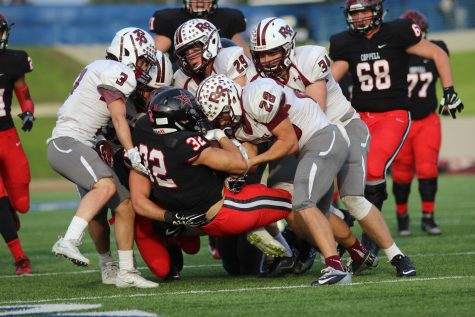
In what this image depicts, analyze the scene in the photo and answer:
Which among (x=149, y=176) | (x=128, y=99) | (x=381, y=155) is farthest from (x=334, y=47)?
(x=149, y=176)

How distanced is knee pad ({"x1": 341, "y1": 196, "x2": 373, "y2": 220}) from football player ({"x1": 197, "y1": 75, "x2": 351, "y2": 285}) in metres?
0.21

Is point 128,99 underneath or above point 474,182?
above

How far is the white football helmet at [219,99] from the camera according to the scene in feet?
20.3

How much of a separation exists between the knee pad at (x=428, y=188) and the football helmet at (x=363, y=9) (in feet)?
8.29

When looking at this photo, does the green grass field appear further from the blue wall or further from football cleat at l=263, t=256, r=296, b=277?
the blue wall

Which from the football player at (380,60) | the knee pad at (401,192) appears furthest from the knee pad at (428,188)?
the football player at (380,60)

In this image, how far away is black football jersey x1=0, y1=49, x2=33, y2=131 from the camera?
8.13m

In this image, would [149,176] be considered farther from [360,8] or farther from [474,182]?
[474,182]

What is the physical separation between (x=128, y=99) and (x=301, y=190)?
1.57 m

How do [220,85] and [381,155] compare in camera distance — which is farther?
[381,155]

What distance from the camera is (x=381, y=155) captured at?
7473mm

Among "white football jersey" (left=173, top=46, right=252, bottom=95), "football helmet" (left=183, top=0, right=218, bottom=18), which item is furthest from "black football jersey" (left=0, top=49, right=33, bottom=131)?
"white football jersey" (left=173, top=46, right=252, bottom=95)

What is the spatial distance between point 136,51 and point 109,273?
1.48 metres

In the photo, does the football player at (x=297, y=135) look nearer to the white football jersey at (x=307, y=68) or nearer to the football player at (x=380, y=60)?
the white football jersey at (x=307, y=68)
